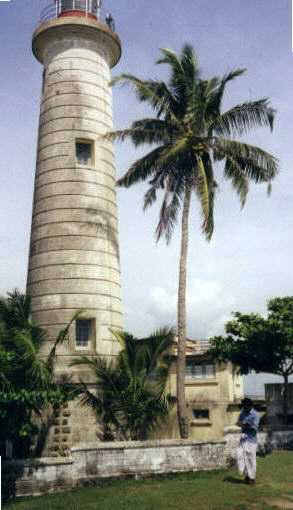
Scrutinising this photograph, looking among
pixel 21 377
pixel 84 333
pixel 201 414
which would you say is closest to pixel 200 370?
pixel 201 414

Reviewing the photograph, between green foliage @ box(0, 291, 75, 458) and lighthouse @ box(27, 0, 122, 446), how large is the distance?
1903 millimetres

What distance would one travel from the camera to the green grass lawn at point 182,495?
12211 mm

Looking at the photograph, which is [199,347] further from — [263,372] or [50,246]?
[50,246]

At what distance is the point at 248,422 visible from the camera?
46.1ft

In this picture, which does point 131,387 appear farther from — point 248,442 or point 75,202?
point 75,202

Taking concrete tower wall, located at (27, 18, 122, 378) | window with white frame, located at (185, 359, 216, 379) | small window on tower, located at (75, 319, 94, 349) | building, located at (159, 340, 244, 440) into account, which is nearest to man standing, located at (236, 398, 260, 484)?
concrete tower wall, located at (27, 18, 122, 378)

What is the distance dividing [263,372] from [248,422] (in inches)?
563

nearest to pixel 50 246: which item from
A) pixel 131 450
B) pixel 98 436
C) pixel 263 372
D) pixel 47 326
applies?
pixel 47 326

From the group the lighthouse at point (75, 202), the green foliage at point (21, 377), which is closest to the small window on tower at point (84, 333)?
the lighthouse at point (75, 202)

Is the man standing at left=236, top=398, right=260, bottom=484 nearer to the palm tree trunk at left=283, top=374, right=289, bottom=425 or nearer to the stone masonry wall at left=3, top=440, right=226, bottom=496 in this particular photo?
the stone masonry wall at left=3, top=440, right=226, bottom=496

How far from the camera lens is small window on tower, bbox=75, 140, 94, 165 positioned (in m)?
25.2

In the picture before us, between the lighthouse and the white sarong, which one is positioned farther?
the lighthouse

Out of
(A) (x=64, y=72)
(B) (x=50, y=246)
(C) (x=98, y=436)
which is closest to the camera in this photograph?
(C) (x=98, y=436)

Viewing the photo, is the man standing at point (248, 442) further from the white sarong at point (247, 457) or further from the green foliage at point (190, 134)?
the green foliage at point (190, 134)
